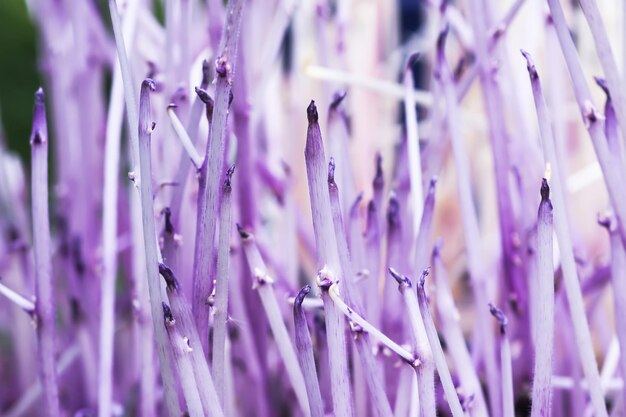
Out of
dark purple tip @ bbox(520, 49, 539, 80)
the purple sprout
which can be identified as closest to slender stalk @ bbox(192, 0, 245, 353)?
the purple sprout

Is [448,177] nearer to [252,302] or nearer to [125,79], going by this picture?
[252,302]

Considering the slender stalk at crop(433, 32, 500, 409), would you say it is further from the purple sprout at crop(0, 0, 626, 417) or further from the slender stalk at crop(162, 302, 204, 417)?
the slender stalk at crop(162, 302, 204, 417)

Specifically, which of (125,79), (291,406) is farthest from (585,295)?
(125,79)

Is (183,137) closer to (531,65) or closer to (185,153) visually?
(185,153)

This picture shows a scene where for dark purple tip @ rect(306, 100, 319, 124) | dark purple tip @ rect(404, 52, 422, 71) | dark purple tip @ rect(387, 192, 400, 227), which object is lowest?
dark purple tip @ rect(387, 192, 400, 227)

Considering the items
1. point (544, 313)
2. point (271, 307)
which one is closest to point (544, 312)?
point (544, 313)

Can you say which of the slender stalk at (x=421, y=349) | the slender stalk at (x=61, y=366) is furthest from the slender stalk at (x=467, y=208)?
the slender stalk at (x=61, y=366)

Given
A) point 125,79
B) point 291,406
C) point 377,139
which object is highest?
point 377,139
